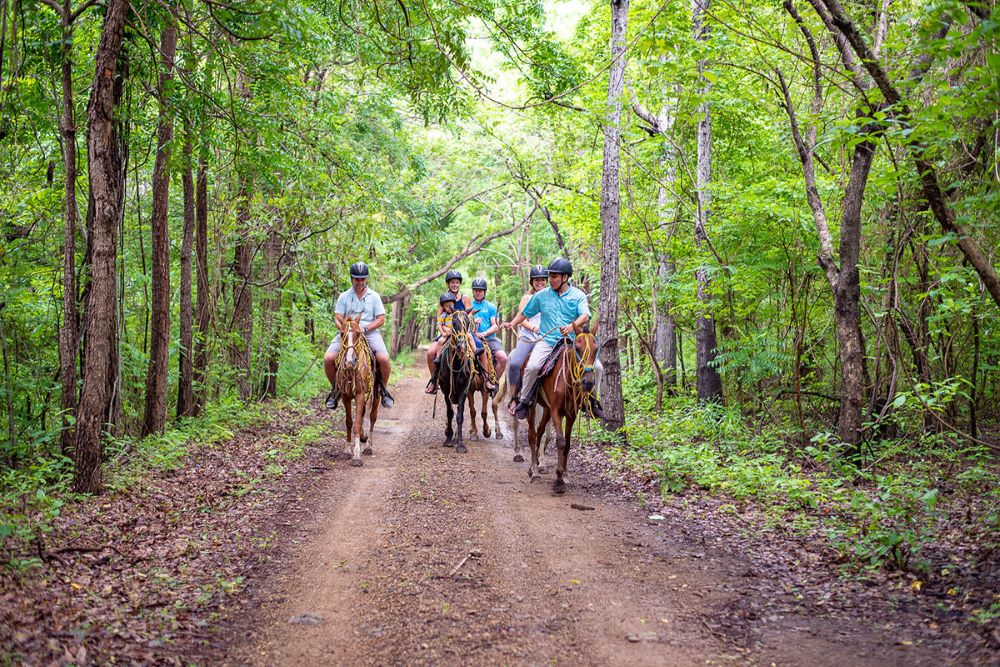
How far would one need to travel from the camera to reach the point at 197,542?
6.35 m

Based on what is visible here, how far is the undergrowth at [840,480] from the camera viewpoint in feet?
18.7

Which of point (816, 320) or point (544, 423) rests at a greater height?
point (816, 320)

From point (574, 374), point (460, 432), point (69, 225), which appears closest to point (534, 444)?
point (574, 374)

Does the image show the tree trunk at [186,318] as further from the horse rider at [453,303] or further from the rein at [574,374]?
the rein at [574,374]

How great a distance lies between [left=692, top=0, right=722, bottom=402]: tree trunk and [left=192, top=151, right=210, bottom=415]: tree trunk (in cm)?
887

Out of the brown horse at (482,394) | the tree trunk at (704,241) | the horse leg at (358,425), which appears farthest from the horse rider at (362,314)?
the tree trunk at (704,241)

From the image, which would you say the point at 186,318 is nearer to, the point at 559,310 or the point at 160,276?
the point at 160,276

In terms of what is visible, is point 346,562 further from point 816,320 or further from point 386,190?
point 386,190

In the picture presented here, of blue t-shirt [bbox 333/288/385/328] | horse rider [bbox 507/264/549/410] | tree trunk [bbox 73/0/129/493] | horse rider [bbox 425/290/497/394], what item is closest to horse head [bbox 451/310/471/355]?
horse rider [bbox 425/290/497/394]

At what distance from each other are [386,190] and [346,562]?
1448 centimetres

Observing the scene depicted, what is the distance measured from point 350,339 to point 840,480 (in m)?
6.99

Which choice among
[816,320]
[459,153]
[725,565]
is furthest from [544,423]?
[459,153]

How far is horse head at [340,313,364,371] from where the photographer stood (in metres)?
10.6

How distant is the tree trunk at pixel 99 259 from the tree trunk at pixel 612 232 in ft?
24.0
